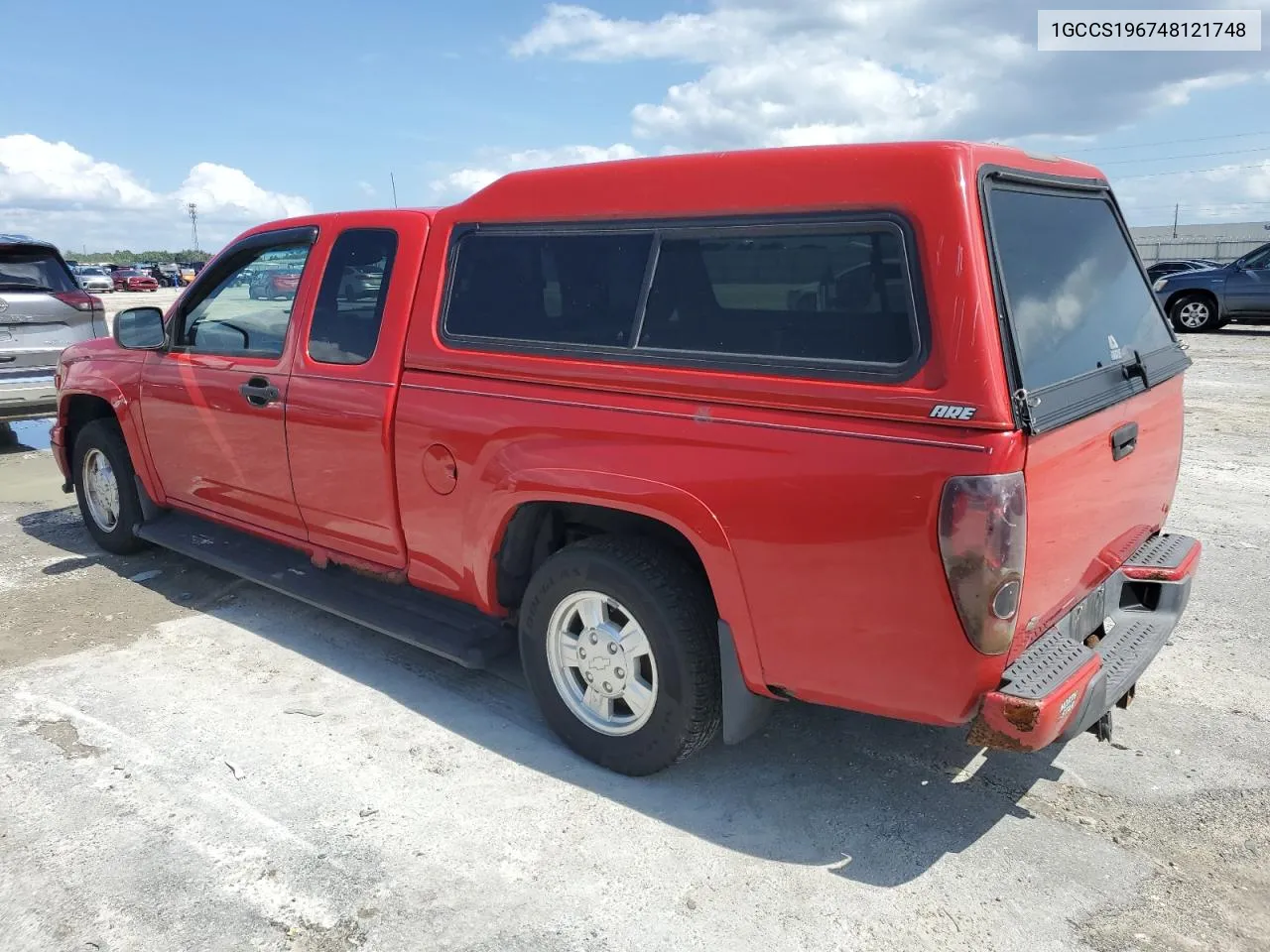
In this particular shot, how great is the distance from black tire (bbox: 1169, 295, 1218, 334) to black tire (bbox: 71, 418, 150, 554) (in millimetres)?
17628

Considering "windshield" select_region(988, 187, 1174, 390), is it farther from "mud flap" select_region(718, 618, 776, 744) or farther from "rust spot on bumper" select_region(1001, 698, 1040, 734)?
"mud flap" select_region(718, 618, 776, 744)

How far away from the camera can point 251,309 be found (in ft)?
15.0

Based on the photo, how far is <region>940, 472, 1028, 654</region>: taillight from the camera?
2350 mm

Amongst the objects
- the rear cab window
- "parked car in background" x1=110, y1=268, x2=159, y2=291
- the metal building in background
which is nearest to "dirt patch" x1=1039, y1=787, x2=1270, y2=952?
the rear cab window

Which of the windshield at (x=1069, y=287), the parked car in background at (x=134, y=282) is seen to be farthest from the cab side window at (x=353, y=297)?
the parked car in background at (x=134, y=282)

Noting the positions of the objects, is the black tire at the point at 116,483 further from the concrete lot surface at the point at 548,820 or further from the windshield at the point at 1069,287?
the windshield at the point at 1069,287

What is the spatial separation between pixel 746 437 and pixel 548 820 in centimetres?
142

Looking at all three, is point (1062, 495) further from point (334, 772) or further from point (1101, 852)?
point (334, 772)

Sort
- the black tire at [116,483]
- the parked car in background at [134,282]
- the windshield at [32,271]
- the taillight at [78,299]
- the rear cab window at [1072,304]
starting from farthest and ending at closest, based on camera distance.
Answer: the parked car in background at [134,282], the taillight at [78,299], the windshield at [32,271], the black tire at [116,483], the rear cab window at [1072,304]

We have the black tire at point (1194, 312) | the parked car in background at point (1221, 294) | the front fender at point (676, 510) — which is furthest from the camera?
the black tire at point (1194, 312)

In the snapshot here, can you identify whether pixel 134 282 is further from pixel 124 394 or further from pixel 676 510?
pixel 676 510

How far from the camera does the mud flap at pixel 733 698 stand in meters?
2.93

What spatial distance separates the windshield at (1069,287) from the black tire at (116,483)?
4842mm

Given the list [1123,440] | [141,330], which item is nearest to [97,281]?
[141,330]
